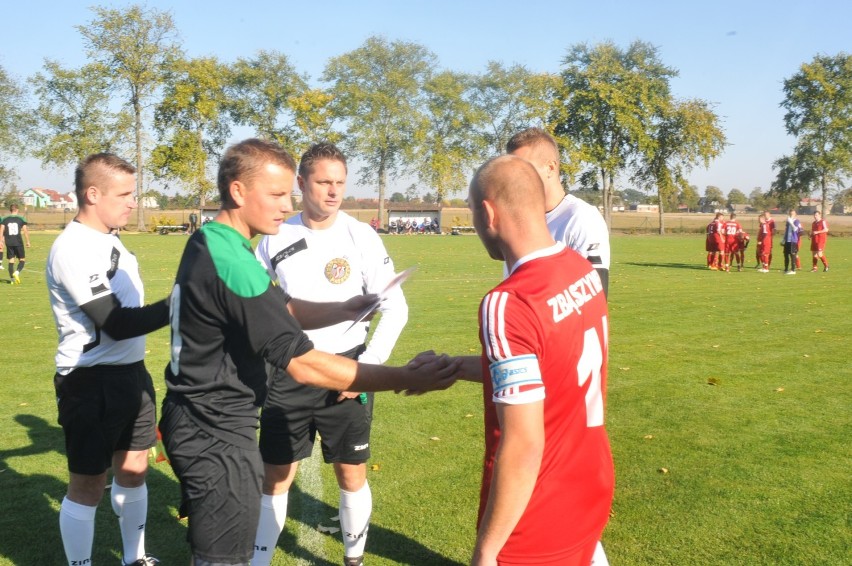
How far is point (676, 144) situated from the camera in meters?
72.1

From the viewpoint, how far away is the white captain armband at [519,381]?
2.30 metres

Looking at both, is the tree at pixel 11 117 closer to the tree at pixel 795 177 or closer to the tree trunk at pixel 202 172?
the tree trunk at pixel 202 172

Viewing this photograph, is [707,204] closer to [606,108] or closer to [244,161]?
[606,108]

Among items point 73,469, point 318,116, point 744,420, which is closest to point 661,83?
point 318,116

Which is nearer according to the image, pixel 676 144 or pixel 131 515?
pixel 131 515

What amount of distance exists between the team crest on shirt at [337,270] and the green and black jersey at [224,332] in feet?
4.64

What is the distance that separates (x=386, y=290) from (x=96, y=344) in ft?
5.47

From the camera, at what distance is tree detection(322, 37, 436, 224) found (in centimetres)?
7962

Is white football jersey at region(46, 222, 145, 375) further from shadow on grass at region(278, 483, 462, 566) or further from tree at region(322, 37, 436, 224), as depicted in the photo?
tree at region(322, 37, 436, 224)

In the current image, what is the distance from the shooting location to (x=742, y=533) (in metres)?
5.14

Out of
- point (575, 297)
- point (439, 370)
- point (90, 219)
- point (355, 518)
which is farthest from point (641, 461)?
point (90, 219)

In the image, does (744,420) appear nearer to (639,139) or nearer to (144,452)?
(144,452)

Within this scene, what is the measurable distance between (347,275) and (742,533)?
3195 mm

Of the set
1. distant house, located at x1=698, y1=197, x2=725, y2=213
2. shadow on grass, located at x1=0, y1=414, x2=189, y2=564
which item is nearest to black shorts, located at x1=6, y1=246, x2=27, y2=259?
shadow on grass, located at x1=0, y1=414, x2=189, y2=564
